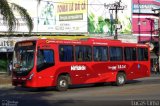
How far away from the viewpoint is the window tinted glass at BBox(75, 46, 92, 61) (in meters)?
26.5

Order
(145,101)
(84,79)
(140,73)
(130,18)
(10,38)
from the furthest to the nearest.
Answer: (130,18) < (10,38) < (140,73) < (84,79) < (145,101)

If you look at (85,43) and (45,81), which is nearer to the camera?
(45,81)

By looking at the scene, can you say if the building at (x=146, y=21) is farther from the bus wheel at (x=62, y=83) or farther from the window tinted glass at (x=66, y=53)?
the bus wheel at (x=62, y=83)

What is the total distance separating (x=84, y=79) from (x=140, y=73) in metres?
5.99

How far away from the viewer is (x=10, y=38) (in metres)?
49.4

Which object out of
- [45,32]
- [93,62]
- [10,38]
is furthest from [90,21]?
[93,62]

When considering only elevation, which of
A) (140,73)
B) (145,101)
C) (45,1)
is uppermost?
(45,1)

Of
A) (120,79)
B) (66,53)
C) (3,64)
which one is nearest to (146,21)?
(3,64)

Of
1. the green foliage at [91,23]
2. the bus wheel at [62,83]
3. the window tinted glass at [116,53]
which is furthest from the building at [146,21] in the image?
the bus wheel at [62,83]

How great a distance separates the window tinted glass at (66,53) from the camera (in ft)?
83.5

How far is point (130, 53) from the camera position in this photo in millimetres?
30672

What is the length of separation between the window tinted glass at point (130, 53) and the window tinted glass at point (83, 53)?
11.8 feet

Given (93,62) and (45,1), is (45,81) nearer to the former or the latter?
(93,62)

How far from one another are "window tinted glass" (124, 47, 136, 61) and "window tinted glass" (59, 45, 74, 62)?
5286 mm
